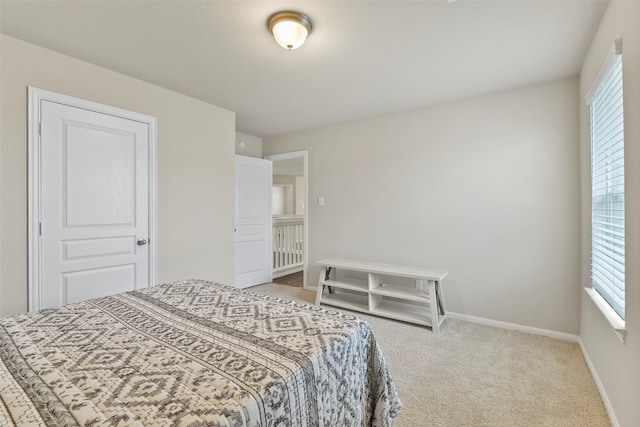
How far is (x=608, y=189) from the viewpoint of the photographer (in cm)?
180

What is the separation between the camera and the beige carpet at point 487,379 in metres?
1.66

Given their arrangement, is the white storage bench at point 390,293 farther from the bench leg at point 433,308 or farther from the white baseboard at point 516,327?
the white baseboard at point 516,327

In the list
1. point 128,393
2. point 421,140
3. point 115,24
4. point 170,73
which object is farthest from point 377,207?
point 128,393

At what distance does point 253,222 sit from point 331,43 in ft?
9.51

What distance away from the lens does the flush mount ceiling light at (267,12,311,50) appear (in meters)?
1.76

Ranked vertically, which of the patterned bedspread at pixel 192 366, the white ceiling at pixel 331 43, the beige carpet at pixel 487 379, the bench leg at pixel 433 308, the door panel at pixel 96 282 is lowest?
the beige carpet at pixel 487 379

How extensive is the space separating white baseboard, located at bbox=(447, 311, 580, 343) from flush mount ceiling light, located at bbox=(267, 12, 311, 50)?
2.98 metres

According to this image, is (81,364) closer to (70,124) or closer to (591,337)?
(70,124)

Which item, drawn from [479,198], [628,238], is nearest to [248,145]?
[479,198]

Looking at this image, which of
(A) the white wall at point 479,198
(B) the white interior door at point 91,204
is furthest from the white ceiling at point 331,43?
(B) the white interior door at point 91,204

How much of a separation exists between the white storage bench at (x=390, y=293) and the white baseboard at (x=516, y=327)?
0.77ft

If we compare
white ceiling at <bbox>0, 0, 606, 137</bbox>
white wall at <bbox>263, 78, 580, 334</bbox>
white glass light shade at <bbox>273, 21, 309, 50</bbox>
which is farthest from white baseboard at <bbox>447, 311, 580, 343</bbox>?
white glass light shade at <bbox>273, 21, 309, 50</bbox>

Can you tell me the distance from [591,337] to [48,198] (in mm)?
4154

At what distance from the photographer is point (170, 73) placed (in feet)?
8.46
